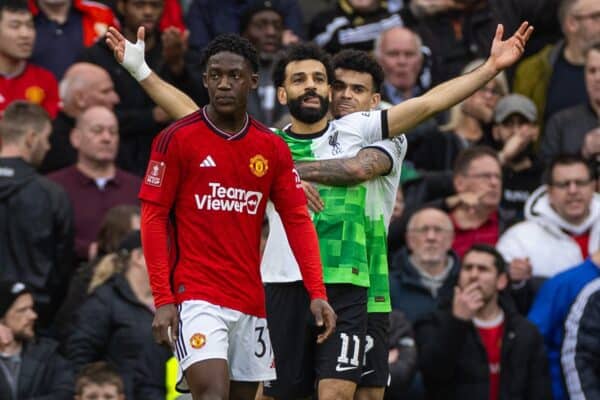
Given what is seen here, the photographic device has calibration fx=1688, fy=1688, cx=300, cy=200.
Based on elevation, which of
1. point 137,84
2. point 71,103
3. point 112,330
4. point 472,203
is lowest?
point 112,330

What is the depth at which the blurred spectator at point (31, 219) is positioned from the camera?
42.3ft

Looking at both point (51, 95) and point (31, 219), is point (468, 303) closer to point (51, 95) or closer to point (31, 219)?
point (31, 219)

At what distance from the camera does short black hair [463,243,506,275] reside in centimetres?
1298

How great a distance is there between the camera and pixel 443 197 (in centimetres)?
1474

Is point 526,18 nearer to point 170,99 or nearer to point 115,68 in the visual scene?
point 115,68

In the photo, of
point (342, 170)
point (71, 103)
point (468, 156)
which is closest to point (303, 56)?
point (342, 170)

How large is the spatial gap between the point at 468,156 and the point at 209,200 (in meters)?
5.74

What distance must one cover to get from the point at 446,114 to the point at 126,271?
4434 millimetres

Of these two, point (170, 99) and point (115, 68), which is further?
point (115, 68)

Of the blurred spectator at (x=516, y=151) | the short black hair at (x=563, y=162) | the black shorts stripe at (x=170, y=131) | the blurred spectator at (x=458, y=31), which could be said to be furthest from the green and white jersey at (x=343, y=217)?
the blurred spectator at (x=458, y=31)

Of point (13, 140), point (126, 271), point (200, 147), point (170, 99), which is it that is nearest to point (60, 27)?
point (13, 140)

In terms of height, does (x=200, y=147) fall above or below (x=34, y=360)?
above

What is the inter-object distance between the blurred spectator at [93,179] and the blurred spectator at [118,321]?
46.8 inches

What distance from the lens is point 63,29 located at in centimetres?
1561
